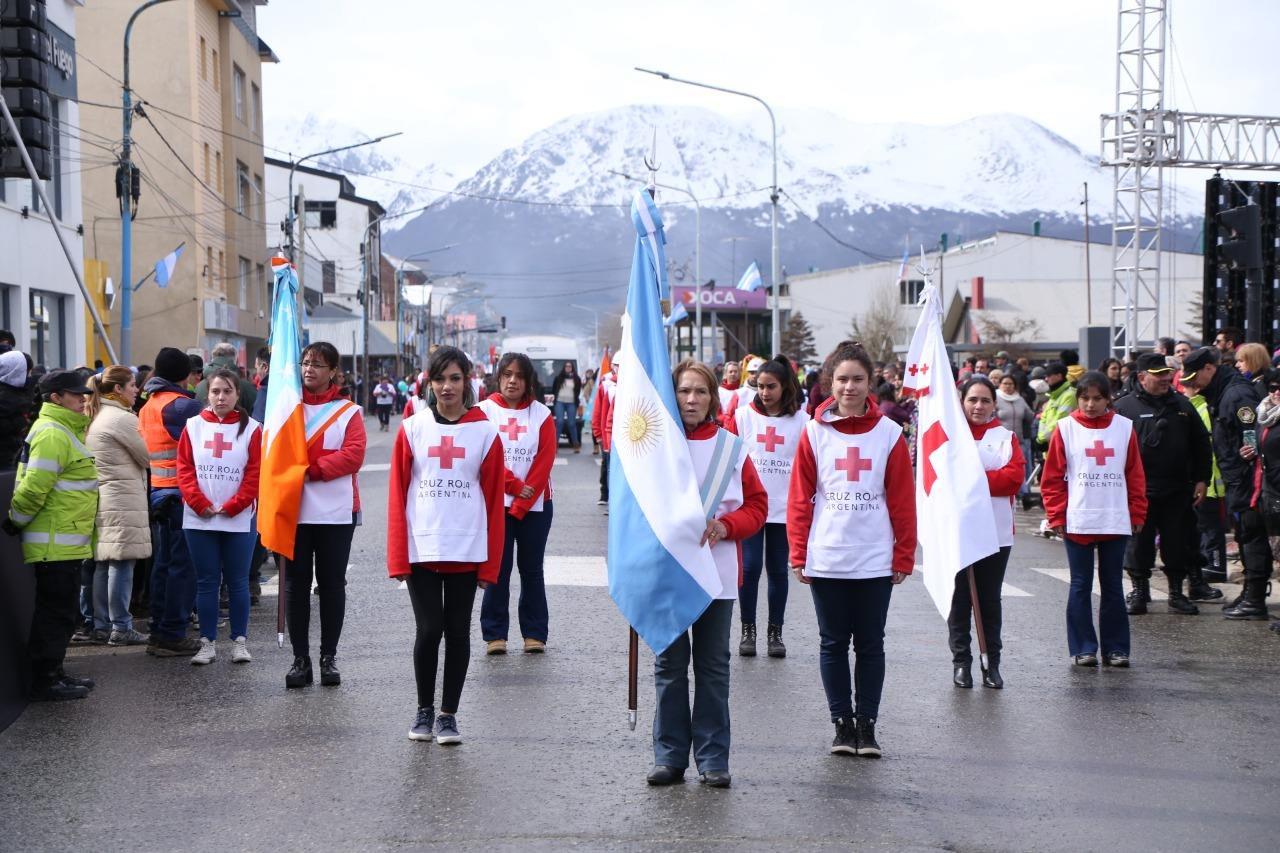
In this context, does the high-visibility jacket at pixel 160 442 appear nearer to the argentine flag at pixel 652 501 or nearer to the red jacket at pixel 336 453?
the red jacket at pixel 336 453

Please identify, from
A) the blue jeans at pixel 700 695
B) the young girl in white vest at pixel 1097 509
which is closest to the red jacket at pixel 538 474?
the young girl in white vest at pixel 1097 509

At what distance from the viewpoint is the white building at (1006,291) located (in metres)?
75.0

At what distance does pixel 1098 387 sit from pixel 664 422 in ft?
12.8

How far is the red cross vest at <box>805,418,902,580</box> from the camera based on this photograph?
6.88m

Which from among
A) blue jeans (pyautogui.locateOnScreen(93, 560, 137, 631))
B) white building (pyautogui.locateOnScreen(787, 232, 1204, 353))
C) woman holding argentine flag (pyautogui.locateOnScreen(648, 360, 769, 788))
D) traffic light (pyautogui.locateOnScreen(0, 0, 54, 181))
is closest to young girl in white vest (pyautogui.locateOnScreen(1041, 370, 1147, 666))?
woman holding argentine flag (pyautogui.locateOnScreen(648, 360, 769, 788))

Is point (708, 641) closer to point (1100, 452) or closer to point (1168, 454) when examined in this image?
point (1100, 452)

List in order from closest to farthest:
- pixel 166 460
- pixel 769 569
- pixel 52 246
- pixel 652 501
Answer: pixel 652 501 < pixel 769 569 < pixel 166 460 < pixel 52 246

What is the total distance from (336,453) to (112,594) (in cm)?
249

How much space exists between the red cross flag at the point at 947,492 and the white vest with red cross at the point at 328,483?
314cm

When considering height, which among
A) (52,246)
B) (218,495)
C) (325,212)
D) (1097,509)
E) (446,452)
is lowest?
(1097,509)

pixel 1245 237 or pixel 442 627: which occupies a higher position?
pixel 1245 237

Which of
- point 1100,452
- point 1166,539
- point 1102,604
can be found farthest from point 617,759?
point 1166,539

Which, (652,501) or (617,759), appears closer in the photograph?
(652,501)

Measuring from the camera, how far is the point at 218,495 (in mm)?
9125
